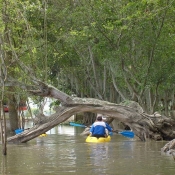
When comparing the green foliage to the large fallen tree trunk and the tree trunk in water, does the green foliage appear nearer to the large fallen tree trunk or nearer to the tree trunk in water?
the large fallen tree trunk

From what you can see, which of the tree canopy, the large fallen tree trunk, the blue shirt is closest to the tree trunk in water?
the tree canopy

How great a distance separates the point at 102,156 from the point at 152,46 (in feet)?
35.1

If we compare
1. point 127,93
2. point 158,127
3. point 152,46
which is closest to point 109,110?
point 158,127

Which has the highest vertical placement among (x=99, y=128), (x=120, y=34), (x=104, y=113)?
(x=120, y=34)

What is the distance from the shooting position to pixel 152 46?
2512cm

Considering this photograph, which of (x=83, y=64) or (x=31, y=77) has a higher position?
(x=83, y=64)

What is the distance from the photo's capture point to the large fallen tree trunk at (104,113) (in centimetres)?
2075

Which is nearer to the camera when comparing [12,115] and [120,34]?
[120,34]

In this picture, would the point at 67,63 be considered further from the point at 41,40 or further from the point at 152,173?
the point at 152,173

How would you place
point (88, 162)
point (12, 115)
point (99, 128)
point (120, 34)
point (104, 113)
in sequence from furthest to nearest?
point (12, 115), point (120, 34), point (99, 128), point (104, 113), point (88, 162)

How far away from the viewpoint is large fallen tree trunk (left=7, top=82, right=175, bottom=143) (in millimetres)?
20750

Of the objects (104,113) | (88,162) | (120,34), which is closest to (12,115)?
(120,34)

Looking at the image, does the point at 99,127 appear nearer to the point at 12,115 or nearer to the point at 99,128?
the point at 99,128

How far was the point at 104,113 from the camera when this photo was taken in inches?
843
